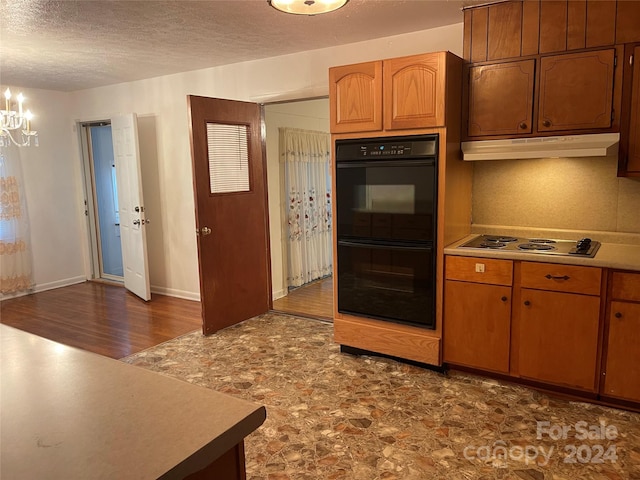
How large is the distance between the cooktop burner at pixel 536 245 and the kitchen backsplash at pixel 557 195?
0.14 metres

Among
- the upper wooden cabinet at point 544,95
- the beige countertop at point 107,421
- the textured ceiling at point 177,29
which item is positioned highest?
the textured ceiling at point 177,29

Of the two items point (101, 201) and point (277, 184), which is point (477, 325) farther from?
point (101, 201)

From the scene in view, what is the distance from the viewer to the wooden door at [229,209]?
3.97 metres

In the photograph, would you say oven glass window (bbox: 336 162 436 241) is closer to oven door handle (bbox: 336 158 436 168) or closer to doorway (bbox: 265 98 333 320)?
oven door handle (bbox: 336 158 436 168)

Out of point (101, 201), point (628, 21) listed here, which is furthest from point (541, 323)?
point (101, 201)

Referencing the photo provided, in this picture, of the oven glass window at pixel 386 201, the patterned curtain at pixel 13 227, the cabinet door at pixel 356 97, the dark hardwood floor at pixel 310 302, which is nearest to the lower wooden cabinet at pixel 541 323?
the oven glass window at pixel 386 201

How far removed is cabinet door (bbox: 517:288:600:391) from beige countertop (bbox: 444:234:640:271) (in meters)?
0.20

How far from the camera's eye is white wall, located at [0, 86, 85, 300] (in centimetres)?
570

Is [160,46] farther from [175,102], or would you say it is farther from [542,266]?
[542,266]

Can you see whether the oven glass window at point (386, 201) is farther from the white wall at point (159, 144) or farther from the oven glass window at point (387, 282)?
the white wall at point (159, 144)

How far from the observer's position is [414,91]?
298cm

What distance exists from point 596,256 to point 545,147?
719 millimetres

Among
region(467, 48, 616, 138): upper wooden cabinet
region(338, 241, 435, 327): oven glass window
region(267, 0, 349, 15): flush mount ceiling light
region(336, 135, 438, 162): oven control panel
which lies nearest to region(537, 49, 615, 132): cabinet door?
region(467, 48, 616, 138): upper wooden cabinet

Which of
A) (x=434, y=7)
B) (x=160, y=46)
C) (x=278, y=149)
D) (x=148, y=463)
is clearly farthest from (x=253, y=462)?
(x=278, y=149)
